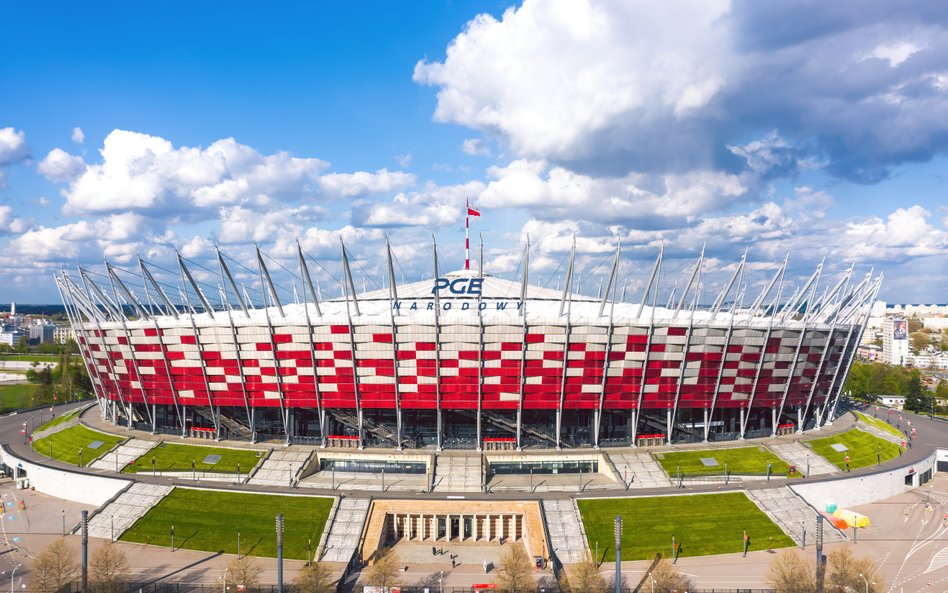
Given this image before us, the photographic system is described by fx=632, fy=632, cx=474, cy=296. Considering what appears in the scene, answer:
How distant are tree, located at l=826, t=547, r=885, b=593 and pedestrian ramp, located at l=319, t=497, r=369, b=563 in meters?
41.7

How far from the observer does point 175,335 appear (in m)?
83.6

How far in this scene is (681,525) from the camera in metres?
65.4

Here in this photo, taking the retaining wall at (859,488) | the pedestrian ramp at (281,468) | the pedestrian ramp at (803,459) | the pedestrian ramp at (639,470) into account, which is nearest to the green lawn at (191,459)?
the pedestrian ramp at (281,468)

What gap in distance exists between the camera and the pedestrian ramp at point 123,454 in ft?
265

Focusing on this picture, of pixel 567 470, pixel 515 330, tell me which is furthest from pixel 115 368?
pixel 567 470

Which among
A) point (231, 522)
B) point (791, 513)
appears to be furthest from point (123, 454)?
point (791, 513)

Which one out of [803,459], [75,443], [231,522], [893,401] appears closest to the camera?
[231,522]

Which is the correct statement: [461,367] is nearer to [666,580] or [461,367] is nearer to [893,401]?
[666,580]

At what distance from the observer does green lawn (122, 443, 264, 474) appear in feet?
258

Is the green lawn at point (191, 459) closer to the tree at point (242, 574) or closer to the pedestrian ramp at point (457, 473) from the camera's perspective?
the pedestrian ramp at point (457, 473)

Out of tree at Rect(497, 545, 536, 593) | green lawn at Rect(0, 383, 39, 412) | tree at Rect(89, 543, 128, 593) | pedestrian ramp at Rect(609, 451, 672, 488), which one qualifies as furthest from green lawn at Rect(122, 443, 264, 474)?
green lawn at Rect(0, 383, 39, 412)

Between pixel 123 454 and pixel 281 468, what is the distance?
23213mm

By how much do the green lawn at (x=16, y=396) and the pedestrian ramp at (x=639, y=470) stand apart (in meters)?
132

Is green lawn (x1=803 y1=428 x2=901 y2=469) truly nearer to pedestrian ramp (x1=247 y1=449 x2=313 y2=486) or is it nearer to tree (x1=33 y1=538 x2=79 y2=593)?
pedestrian ramp (x1=247 y1=449 x2=313 y2=486)
